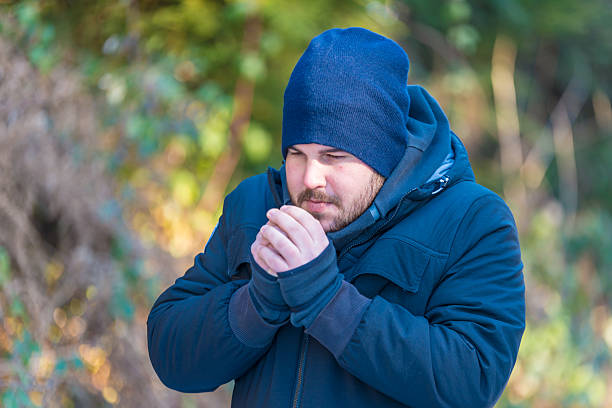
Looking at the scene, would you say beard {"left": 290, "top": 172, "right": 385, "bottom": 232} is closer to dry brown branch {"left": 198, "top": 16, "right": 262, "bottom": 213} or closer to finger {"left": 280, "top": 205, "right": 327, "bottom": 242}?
finger {"left": 280, "top": 205, "right": 327, "bottom": 242}

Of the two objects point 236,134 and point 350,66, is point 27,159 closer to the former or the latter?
point 236,134

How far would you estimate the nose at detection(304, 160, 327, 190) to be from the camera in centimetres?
141

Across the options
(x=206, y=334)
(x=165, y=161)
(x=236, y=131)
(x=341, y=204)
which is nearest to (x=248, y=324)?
(x=206, y=334)

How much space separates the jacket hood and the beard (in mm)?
16

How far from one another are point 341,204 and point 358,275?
0.16 meters

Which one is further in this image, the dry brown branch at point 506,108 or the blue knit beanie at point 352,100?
the dry brown branch at point 506,108

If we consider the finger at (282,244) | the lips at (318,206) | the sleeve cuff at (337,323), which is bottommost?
the sleeve cuff at (337,323)

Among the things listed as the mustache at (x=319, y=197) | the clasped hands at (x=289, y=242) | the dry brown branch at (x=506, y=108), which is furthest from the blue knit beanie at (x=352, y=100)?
the dry brown branch at (x=506, y=108)

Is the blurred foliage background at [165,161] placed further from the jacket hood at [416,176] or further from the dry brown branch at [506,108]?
the jacket hood at [416,176]

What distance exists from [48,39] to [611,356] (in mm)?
4233

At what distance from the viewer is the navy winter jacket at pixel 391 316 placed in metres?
1.26

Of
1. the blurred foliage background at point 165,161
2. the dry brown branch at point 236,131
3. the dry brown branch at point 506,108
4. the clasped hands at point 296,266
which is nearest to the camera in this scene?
the clasped hands at point 296,266

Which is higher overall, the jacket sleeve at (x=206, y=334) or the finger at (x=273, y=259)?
the finger at (x=273, y=259)

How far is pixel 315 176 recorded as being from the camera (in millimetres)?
1414
